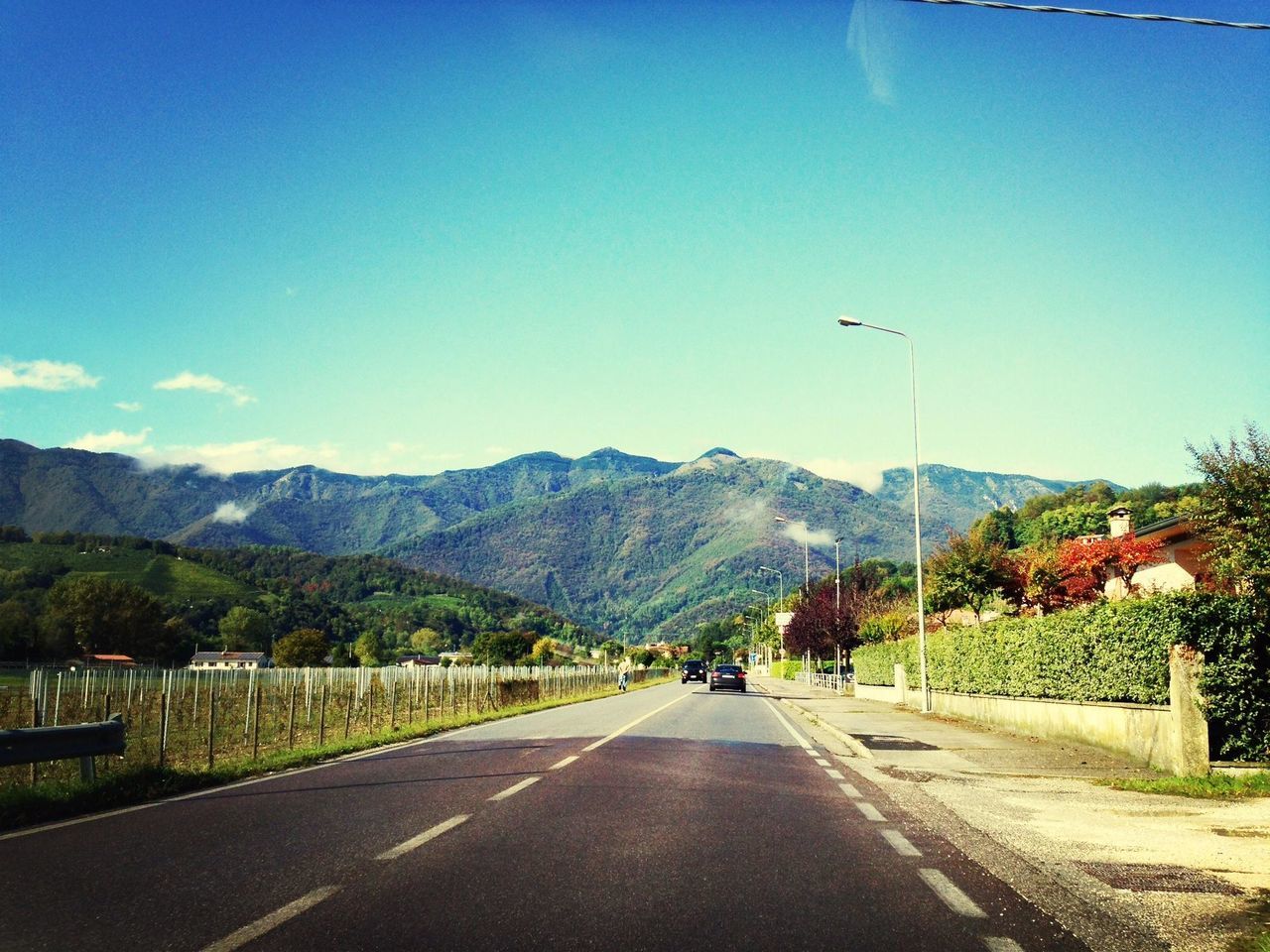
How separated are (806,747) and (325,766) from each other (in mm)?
9038

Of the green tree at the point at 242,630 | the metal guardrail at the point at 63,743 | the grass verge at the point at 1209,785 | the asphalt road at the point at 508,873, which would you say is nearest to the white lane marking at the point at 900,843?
the asphalt road at the point at 508,873

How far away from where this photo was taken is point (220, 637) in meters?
135

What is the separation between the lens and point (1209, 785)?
11.9 metres

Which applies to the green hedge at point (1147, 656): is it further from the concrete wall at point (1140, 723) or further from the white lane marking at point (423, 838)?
the white lane marking at point (423, 838)

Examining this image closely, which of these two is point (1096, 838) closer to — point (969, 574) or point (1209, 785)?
point (1209, 785)

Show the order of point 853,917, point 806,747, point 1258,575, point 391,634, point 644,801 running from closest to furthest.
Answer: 1. point 853,917
2. point 644,801
3. point 1258,575
4. point 806,747
5. point 391,634

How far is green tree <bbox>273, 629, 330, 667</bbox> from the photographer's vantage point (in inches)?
4921

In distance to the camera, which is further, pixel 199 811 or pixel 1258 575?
pixel 1258 575

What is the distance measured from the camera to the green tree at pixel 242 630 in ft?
431

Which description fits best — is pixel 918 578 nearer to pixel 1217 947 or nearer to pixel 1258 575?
pixel 1258 575

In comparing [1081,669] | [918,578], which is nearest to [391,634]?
[918,578]

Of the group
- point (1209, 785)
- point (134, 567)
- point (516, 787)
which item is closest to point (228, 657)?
point (134, 567)

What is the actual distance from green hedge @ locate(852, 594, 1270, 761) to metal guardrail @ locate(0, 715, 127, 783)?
1360cm

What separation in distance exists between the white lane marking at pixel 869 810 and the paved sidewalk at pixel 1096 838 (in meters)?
0.43
